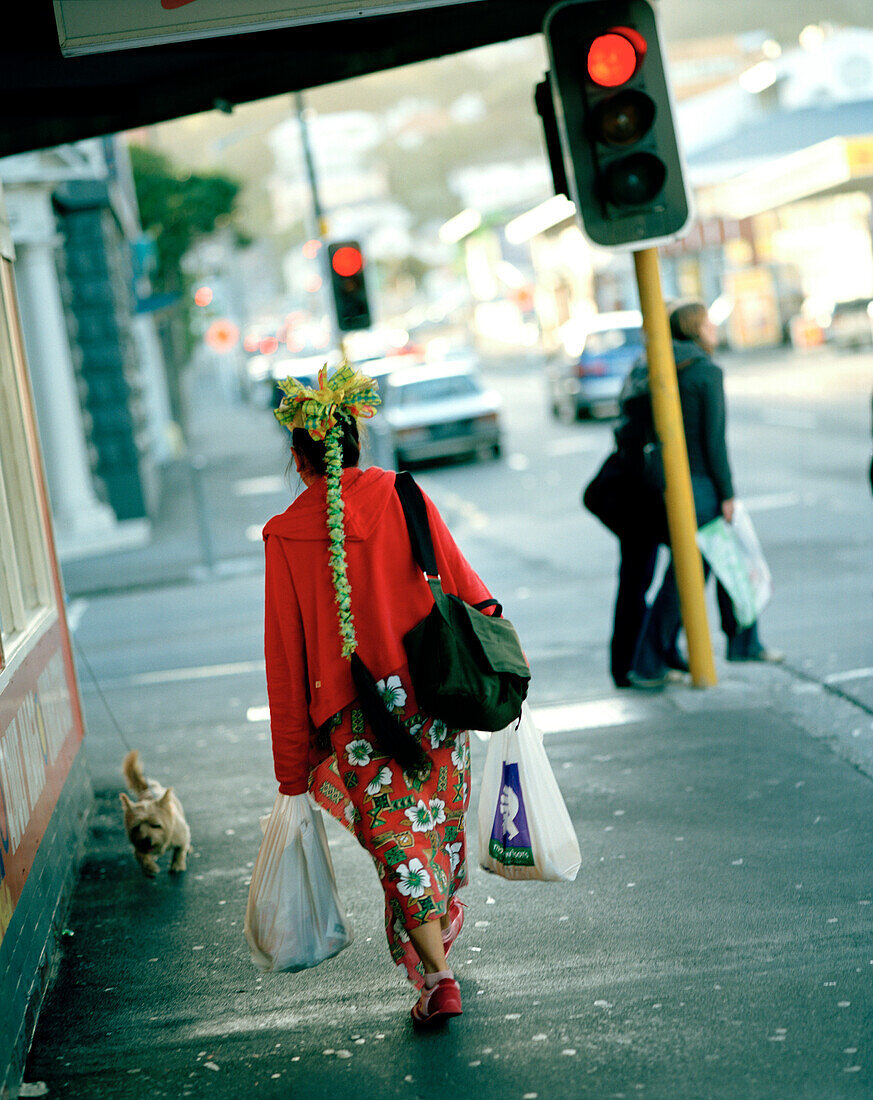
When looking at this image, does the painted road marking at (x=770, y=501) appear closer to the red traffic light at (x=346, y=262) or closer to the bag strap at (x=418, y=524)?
the red traffic light at (x=346, y=262)

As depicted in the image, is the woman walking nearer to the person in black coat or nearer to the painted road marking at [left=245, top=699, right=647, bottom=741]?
the painted road marking at [left=245, top=699, right=647, bottom=741]

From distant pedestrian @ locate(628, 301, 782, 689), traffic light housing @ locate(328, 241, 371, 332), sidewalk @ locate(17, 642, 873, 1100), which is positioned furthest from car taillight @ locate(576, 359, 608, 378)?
sidewalk @ locate(17, 642, 873, 1100)

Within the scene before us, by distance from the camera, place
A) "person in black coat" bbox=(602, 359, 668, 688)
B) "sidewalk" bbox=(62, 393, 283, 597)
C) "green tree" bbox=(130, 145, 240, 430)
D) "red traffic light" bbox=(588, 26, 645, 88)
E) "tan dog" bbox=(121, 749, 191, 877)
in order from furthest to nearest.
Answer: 1. "green tree" bbox=(130, 145, 240, 430)
2. "sidewalk" bbox=(62, 393, 283, 597)
3. "person in black coat" bbox=(602, 359, 668, 688)
4. "red traffic light" bbox=(588, 26, 645, 88)
5. "tan dog" bbox=(121, 749, 191, 877)

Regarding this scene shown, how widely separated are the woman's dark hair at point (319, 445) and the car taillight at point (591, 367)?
2150cm

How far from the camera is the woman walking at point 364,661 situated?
3.75 m

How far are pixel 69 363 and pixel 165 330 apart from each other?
2205 centimetres

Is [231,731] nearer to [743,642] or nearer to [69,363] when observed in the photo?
[743,642]

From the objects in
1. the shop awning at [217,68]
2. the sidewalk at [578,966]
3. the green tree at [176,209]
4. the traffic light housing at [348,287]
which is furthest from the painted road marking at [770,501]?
the green tree at [176,209]

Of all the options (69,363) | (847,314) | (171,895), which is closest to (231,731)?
(171,895)

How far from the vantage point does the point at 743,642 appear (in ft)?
25.0

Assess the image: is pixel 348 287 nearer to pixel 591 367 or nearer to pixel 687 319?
pixel 687 319

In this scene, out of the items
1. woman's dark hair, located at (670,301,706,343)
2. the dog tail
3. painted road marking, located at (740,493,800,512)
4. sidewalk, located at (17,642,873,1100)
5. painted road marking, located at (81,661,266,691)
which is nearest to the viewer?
sidewalk, located at (17,642,873,1100)

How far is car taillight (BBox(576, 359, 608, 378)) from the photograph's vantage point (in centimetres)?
2498

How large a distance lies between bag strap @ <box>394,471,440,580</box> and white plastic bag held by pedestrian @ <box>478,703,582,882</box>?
1.67 ft
